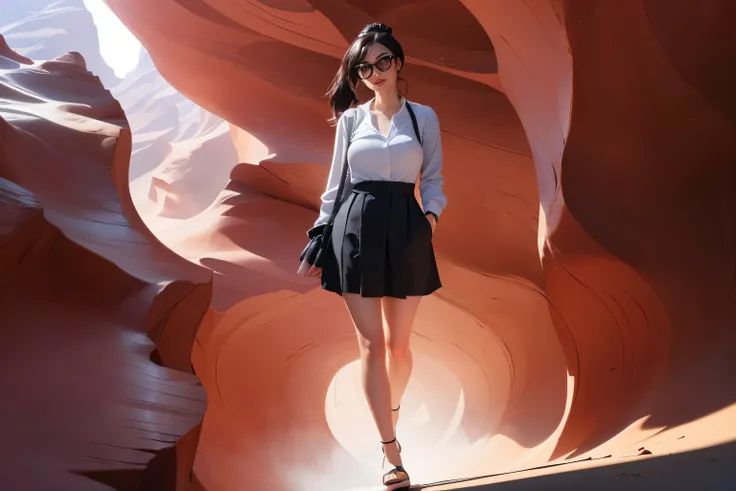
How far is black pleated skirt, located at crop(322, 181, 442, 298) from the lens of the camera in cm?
174

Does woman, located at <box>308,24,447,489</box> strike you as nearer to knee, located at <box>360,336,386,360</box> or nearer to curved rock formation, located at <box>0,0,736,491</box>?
knee, located at <box>360,336,386,360</box>

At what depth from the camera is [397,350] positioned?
1884 mm

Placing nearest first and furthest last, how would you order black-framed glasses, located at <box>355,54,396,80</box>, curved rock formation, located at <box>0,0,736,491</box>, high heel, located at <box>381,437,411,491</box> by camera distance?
high heel, located at <box>381,437,411,491</box>, black-framed glasses, located at <box>355,54,396,80</box>, curved rock formation, located at <box>0,0,736,491</box>

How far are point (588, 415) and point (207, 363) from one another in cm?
231

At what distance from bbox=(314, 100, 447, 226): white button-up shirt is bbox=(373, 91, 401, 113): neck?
0.03 metres

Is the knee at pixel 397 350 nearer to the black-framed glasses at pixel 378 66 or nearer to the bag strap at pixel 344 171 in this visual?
the bag strap at pixel 344 171

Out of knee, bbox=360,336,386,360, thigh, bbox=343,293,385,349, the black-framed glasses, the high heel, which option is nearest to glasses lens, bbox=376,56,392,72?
the black-framed glasses

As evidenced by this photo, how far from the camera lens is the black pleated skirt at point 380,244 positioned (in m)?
1.74

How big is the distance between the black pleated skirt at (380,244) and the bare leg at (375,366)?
53mm

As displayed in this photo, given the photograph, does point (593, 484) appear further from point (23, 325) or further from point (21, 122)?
point (21, 122)

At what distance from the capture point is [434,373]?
6.21 metres

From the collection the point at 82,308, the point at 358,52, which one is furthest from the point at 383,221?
the point at 82,308

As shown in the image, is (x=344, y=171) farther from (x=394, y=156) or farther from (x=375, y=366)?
(x=375, y=366)

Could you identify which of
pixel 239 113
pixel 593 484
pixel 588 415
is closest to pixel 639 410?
pixel 588 415
